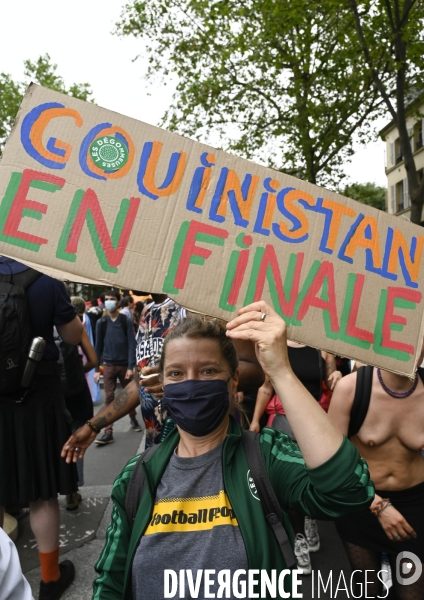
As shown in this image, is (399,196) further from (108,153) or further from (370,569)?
(108,153)

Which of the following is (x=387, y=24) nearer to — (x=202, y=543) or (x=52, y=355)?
(x=52, y=355)

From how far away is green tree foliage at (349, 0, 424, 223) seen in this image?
8.46m

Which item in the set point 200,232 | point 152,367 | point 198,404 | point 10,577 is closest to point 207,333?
point 198,404

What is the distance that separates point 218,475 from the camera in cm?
159

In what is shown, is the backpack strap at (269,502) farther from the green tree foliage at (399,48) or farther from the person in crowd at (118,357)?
the green tree foliage at (399,48)

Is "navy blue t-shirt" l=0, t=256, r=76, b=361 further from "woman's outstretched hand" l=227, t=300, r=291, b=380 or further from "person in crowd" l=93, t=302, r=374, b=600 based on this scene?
"woman's outstretched hand" l=227, t=300, r=291, b=380

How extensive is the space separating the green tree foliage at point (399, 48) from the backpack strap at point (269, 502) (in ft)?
28.0

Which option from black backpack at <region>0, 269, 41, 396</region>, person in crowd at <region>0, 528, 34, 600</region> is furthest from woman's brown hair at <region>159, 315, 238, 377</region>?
black backpack at <region>0, 269, 41, 396</region>

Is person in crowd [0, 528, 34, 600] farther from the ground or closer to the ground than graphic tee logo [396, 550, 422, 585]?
farther from the ground

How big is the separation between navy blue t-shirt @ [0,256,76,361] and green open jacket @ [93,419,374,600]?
1.36m

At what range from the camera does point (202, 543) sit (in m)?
1.49

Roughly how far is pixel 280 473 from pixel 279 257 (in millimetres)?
657

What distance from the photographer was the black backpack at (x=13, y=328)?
2590mm

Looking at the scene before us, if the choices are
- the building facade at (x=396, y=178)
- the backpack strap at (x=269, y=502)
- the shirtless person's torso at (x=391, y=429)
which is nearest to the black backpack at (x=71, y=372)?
the shirtless person's torso at (x=391, y=429)
